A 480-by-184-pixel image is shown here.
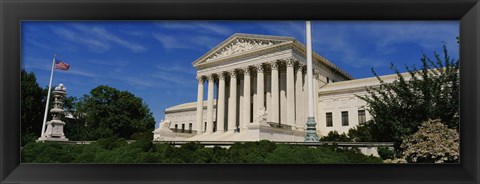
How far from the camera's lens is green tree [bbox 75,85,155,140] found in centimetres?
3606

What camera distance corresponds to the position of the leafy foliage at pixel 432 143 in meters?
9.82

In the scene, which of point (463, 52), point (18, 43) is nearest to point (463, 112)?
point (463, 52)

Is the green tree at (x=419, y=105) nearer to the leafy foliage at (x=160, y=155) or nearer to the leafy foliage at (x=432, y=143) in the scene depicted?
the leafy foliage at (x=432, y=143)

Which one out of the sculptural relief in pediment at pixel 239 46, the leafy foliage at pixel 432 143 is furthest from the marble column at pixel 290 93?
the leafy foliage at pixel 432 143

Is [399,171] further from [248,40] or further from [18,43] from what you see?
[248,40]

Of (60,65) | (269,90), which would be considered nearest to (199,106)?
(269,90)

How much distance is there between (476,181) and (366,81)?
32.6 metres

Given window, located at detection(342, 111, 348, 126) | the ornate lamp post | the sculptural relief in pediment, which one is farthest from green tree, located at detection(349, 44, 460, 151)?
window, located at detection(342, 111, 348, 126)

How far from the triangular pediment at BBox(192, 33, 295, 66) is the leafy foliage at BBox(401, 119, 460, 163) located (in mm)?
22006

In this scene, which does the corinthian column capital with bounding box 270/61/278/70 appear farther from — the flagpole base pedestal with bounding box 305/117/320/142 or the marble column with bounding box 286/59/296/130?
the flagpole base pedestal with bounding box 305/117/320/142

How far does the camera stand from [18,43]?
131 inches

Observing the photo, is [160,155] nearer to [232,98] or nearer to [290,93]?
[290,93]

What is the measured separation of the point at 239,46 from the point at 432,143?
88.7 feet
